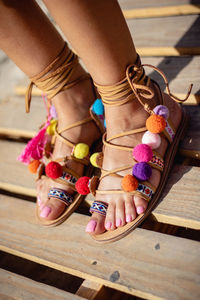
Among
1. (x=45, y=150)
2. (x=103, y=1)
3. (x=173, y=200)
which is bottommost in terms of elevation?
(x=173, y=200)

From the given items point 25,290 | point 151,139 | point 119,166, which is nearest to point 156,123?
point 151,139

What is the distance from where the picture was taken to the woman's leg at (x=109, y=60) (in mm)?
685

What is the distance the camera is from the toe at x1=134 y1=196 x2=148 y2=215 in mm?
804

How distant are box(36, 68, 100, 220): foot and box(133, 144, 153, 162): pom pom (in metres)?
0.23

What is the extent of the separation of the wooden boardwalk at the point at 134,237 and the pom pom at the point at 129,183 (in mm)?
105

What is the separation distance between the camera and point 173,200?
0.84m

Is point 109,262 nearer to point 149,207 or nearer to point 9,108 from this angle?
point 149,207

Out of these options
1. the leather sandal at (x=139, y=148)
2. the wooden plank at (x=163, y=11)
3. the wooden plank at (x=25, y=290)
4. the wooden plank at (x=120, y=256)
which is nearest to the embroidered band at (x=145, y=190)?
the leather sandal at (x=139, y=148)

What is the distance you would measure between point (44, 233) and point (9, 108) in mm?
739

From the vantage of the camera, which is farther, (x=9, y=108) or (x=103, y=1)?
(x=9, y=108)

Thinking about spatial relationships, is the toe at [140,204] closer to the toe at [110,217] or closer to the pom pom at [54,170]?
the toe at [110,217]

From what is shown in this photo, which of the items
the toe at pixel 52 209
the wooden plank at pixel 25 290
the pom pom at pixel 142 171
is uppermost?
the pom pom at pixel 142 171

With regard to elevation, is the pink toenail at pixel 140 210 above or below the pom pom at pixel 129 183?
below

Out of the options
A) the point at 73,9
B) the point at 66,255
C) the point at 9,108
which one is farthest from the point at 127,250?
the point at 9,108
